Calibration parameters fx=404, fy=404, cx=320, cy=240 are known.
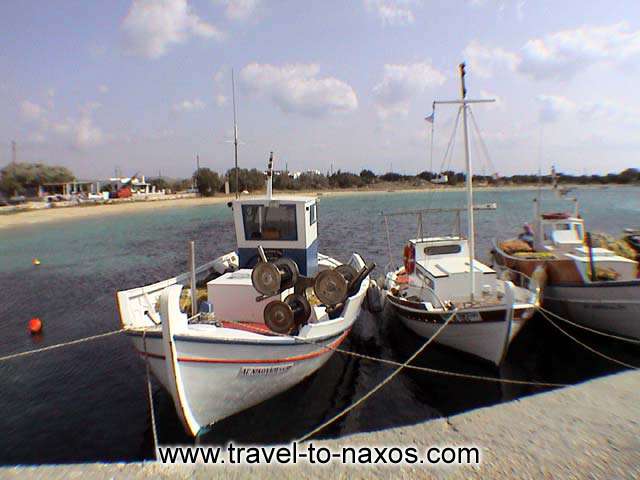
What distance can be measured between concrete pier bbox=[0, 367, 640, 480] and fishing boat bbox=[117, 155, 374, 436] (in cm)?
243

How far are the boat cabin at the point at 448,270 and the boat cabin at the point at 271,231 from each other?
3818mm

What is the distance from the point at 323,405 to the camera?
9148mm

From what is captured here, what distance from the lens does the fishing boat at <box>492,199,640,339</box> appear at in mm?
11219

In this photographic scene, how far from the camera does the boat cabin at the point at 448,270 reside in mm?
11484

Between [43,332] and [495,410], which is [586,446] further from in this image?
[43,332]

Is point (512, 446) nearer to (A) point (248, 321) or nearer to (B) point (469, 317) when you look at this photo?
(B) point (469, 317)

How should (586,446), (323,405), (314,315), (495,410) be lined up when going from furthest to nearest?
(314,315), (323,405), (495,410), (586,446)

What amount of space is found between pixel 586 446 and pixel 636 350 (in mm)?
8990

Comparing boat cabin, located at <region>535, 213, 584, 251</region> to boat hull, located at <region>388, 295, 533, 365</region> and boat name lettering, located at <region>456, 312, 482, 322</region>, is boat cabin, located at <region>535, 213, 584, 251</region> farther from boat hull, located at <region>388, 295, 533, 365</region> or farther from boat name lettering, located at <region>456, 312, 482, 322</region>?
boat name lettering, located at <region>456, 312, 482, 322</region>

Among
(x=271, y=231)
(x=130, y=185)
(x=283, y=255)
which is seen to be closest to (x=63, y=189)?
(x=130, y=185)

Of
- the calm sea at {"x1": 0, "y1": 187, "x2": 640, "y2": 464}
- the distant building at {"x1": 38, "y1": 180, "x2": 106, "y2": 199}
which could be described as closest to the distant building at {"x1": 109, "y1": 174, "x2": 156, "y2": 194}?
the distant building at {"x1": 38, "y1": 180, "x2": 106, "y2": 199}

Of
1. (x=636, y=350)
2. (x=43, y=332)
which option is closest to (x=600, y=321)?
(x=636, y=350)

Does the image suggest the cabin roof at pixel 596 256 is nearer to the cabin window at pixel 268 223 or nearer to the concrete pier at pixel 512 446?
the concrete pier at pixel 512 446

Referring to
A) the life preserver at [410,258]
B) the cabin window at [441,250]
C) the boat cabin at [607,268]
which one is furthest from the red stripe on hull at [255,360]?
the boat cabin at [607,268]
